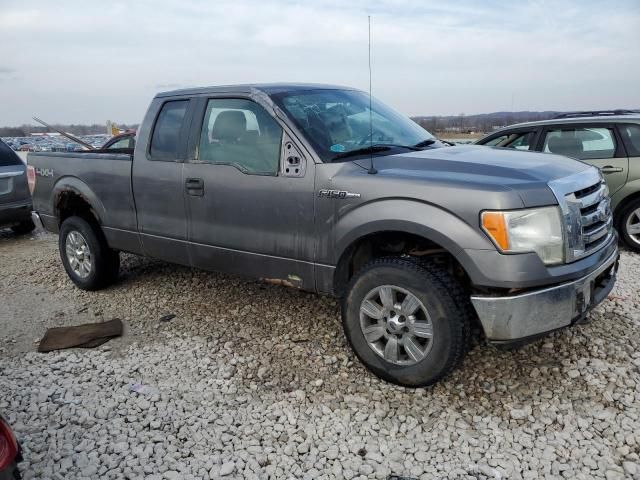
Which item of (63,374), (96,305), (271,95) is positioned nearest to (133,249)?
(96,305)

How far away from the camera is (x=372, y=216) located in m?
3.19

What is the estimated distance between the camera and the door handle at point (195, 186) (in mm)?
4066

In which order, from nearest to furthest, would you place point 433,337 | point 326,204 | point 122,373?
point 433,337 → point 326,204 → point 122,373

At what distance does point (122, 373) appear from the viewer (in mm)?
3684

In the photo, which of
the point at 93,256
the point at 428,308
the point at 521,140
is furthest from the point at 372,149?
the point at 521,140

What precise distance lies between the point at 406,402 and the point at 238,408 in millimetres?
1013

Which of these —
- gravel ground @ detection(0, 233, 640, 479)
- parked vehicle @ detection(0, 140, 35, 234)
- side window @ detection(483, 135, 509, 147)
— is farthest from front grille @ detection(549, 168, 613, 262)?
parked vehicle @ detection(0, 140, 35, 234)

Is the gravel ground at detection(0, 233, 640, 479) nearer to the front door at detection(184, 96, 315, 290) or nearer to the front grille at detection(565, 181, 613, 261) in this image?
the front door at detection(184, 96, 315, 290)

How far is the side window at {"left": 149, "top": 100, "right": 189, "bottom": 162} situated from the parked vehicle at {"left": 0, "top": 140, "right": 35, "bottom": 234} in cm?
454

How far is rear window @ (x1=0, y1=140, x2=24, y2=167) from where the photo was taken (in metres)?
8.05

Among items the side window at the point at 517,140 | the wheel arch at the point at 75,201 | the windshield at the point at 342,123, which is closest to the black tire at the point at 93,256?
the wheel arch at the point at 75,201

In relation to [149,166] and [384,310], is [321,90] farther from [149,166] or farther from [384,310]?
[384,310]

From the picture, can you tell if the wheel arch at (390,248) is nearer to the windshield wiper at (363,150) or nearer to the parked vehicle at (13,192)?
the windshield wiper at (363,150)

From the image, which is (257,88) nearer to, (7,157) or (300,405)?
(300,405)
